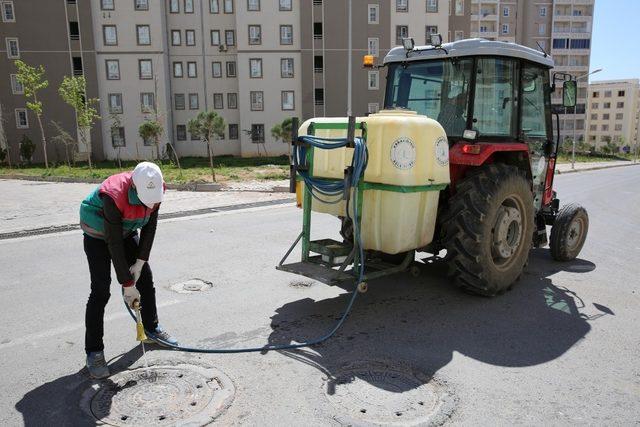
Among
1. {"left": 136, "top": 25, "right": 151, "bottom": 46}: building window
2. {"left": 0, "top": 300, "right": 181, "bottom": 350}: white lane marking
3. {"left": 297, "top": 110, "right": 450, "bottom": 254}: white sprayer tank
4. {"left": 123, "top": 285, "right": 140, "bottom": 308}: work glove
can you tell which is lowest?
{"left": 0, "top": 300, "right": 181, "bottom": 350}: white lane marking

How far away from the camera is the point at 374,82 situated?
4481 centimetres

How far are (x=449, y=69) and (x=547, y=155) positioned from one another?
2.11 m

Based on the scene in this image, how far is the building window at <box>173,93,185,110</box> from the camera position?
45.0 metres

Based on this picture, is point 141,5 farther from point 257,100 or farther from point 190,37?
point 257,100

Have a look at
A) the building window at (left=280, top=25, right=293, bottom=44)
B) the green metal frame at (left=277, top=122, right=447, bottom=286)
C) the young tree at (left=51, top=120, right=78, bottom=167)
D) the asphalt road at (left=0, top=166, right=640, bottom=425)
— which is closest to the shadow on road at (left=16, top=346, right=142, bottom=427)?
the asphalt road at (left=0, top=166, right=640, bottom=425)

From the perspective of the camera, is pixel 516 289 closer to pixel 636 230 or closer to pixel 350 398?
pixel 350 398

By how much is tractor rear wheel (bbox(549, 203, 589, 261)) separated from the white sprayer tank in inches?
115

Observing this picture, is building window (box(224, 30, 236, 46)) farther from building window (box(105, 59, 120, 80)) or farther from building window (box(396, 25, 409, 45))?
building window (box(396, 25, 409, 45))

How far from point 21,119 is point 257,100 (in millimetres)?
20092

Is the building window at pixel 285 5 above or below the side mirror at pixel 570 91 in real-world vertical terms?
above

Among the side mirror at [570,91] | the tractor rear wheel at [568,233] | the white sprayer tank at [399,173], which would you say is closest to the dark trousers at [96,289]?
the white sprayer tank at [399,173]

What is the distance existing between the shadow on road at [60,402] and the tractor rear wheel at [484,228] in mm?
3377

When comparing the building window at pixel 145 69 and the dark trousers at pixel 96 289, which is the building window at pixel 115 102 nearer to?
the building window at pixel 145 69

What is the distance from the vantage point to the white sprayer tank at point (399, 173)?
451cm
